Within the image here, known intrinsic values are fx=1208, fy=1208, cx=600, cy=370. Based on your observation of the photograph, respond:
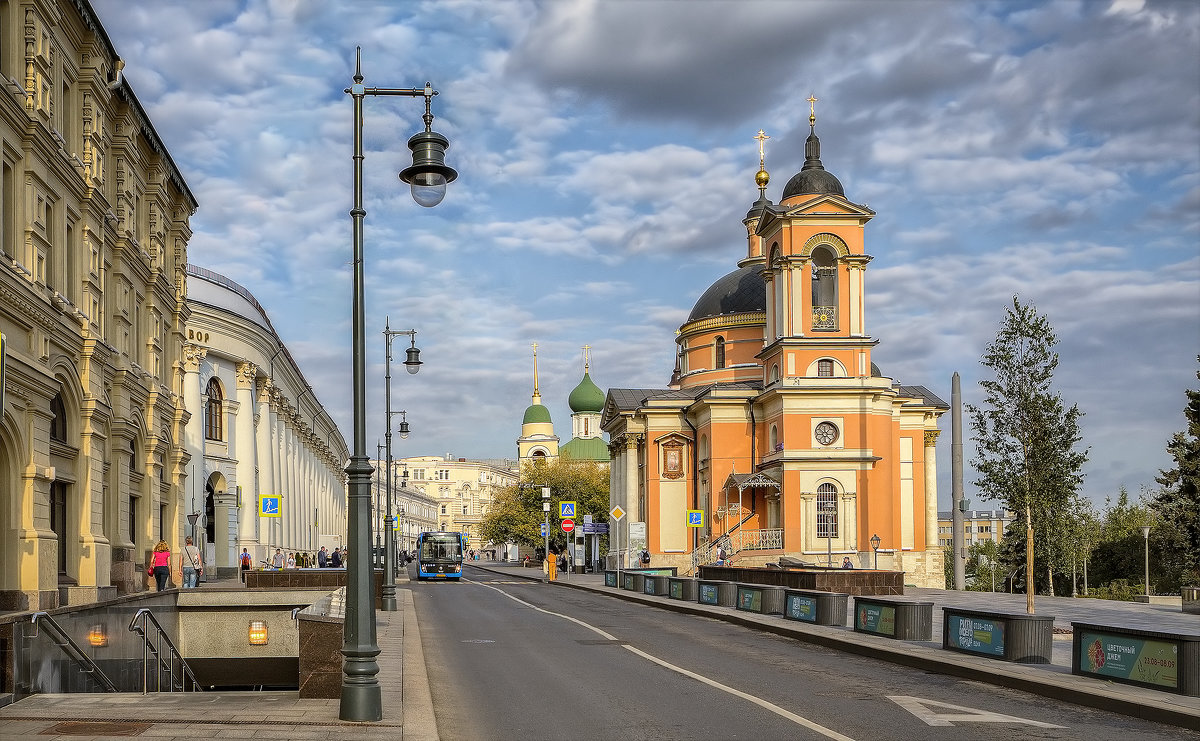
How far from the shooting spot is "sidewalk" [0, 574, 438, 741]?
1045 cm

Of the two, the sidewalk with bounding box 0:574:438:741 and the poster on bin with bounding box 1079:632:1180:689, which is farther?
the poster on bin with bounding box 1079:632:1180:689

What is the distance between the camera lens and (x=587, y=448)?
145 m

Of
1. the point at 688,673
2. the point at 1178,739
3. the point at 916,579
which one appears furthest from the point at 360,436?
the point at 916,579

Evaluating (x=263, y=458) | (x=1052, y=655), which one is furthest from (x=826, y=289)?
(x=1052, y=655)

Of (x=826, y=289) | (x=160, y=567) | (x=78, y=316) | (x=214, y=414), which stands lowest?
(x=160, y=567)

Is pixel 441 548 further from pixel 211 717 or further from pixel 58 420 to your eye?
pixel 211 717

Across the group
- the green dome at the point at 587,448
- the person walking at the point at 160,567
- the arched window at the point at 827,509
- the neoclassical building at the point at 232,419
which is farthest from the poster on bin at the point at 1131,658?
the green dome at the point at 587,448

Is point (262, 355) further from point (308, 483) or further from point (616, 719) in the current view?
point (616, 719)

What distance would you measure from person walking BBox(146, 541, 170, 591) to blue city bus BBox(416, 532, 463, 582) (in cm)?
3778

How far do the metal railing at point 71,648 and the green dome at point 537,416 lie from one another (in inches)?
6044

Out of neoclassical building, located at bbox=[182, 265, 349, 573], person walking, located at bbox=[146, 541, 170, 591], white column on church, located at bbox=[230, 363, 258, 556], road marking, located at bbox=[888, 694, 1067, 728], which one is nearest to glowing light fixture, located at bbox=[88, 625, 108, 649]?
person walking, located at bbox=[146, 541, 170, 591]

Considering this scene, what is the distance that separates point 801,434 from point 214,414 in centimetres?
2758

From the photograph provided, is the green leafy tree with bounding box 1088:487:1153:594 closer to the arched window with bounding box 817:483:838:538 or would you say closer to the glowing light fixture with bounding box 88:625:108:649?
the arched window with bounding box 817:483:838:538

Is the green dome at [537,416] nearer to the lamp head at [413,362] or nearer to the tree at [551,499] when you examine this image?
the tree at [551,499]
